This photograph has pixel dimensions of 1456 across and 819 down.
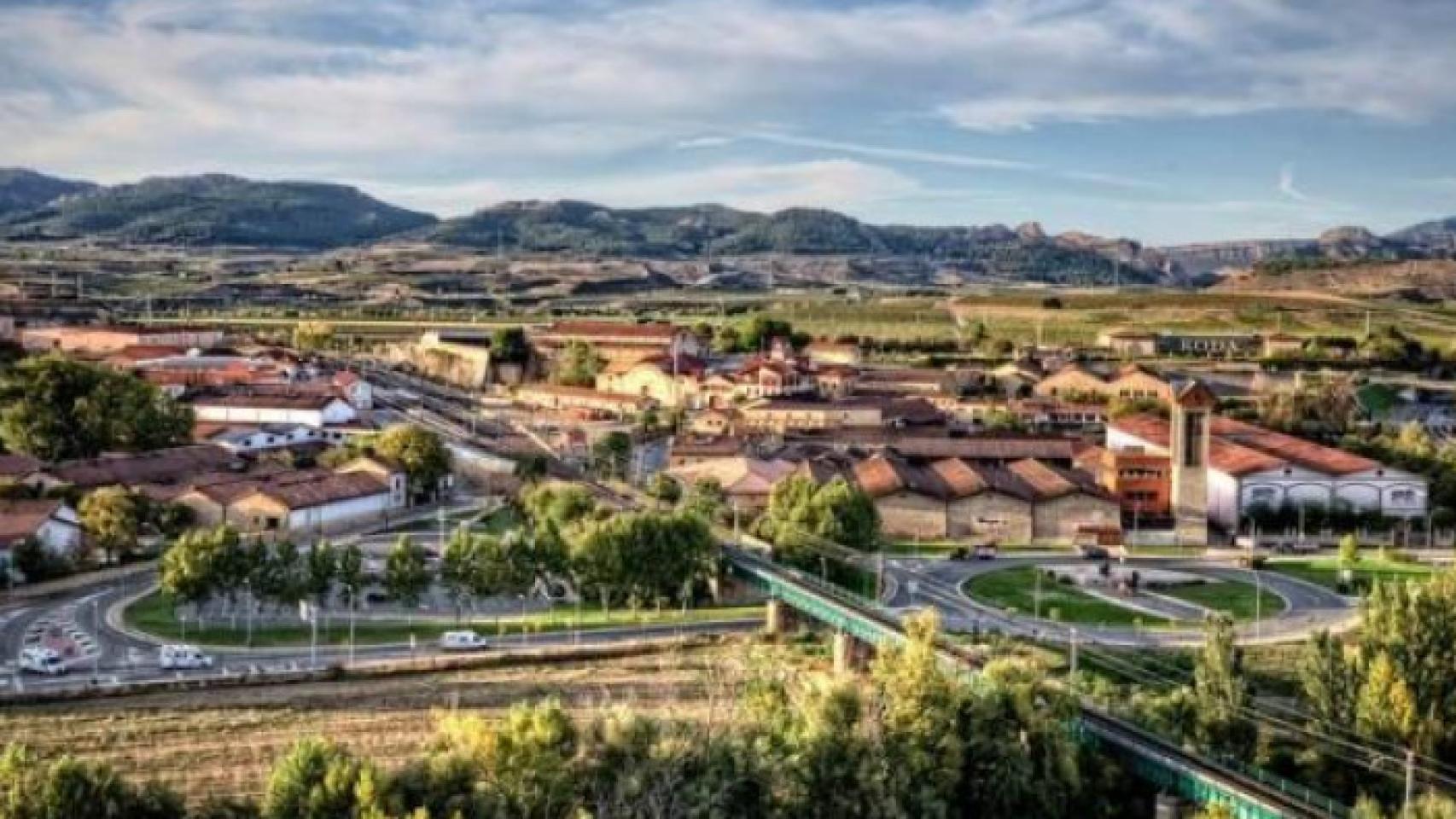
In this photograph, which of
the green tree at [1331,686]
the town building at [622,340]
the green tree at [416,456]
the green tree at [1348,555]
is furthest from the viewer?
the town building at [622,340]

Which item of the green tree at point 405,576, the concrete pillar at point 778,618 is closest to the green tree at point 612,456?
the green tree at point 405,576

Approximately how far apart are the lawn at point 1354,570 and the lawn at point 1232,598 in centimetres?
223

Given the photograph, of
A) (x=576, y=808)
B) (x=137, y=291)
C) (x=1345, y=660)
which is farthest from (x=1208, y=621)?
(x=137, y=291)

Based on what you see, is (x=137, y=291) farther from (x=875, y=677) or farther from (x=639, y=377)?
(x=875, y=677)

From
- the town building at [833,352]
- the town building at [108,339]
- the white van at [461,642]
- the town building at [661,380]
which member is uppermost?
the town building at [108,339]

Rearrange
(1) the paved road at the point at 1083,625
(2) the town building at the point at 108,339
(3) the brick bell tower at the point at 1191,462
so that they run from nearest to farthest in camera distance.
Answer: (1) the paved road at the point at 1083,625 → (3) the brick bell tower at the point at 1191,462 → (2) the town building at the point at 108,339

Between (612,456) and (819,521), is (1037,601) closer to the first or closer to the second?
(819,521)

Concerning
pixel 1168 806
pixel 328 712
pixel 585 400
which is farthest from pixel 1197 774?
pixel 585 400

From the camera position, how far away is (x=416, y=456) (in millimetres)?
48125

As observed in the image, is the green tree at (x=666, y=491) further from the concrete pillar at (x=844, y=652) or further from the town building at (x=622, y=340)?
the town building at (x=622, y=340)

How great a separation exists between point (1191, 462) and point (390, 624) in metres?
24.8

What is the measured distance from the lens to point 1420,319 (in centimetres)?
10675

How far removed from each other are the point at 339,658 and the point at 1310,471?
98.8ft

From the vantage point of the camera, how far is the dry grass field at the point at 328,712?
2336 centimetres
